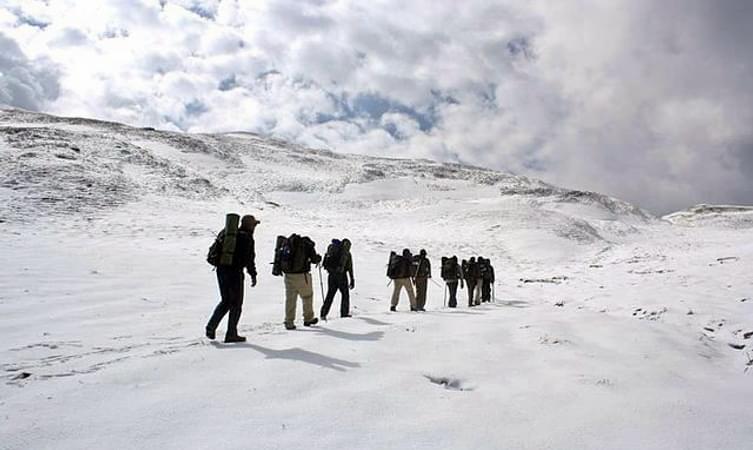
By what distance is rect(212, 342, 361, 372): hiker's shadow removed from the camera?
5.70 m

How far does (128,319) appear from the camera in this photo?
9250 millimetres

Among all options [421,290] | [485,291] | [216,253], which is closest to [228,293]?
[216,253]

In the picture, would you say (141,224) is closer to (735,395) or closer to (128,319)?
(128,319)

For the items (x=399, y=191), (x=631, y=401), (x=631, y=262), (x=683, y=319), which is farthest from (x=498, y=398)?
(x=399, y=191)

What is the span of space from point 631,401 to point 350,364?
3.18 metres

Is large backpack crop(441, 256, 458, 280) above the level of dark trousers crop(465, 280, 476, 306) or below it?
above

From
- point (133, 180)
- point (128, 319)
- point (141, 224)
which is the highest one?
point (133, 180)

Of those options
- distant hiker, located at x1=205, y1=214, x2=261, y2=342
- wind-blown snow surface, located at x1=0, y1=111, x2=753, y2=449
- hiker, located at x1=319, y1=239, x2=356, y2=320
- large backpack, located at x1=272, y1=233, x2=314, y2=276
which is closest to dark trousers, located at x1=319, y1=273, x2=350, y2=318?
hiker, located at x1=319, y1=239, x2=356, y2=320

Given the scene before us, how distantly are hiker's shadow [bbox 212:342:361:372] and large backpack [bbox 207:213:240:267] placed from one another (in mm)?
1247

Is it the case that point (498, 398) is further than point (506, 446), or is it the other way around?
point (498, 398)

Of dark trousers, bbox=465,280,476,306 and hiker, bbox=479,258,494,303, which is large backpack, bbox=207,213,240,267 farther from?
hiker, bbox=479,258,494,303

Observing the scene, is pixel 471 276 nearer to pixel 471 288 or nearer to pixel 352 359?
pixel 471 288

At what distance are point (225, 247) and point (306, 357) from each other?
7.30ft

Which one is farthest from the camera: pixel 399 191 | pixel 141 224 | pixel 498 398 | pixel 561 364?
pixel 399 191
